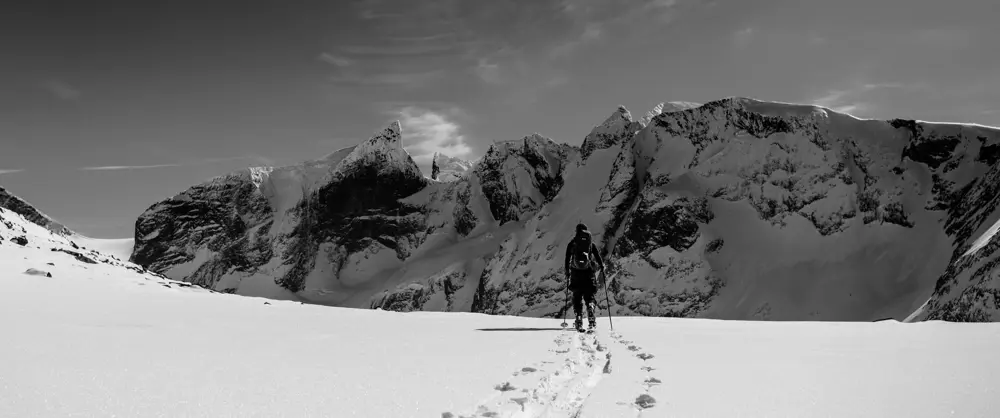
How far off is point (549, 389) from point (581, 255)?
29.7ft

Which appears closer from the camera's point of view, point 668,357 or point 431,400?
point 431,400

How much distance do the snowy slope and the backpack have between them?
3.62 meters

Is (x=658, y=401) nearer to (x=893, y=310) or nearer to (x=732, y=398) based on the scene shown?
(x=732, y=398)

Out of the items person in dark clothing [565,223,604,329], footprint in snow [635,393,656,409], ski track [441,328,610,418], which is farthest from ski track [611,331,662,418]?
person in dark clothing [565,223,604,329]

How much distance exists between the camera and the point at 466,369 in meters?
6.20

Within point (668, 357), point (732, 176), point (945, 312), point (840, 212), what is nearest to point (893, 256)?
point (840, 212)

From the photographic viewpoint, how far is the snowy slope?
4.51 meters

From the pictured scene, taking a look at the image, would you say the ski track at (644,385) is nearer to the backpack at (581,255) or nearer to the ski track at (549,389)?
the ski track at (549,389)

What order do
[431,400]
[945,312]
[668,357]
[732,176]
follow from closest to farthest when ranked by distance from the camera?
[431,400] < [668,357] < [945,312] < [732,176]

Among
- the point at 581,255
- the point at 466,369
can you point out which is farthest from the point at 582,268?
the point at 466,369

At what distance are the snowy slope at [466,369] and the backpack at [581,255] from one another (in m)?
3.62

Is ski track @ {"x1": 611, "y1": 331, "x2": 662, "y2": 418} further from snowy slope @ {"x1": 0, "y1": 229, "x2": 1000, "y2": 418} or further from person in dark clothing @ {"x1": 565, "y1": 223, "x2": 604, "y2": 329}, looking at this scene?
person in dark clothing @ {"x1": 565, "y1": 223, "x2": 604, "y2": 329}

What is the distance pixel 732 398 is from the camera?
501 centimetres

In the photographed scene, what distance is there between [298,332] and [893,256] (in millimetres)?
183628
